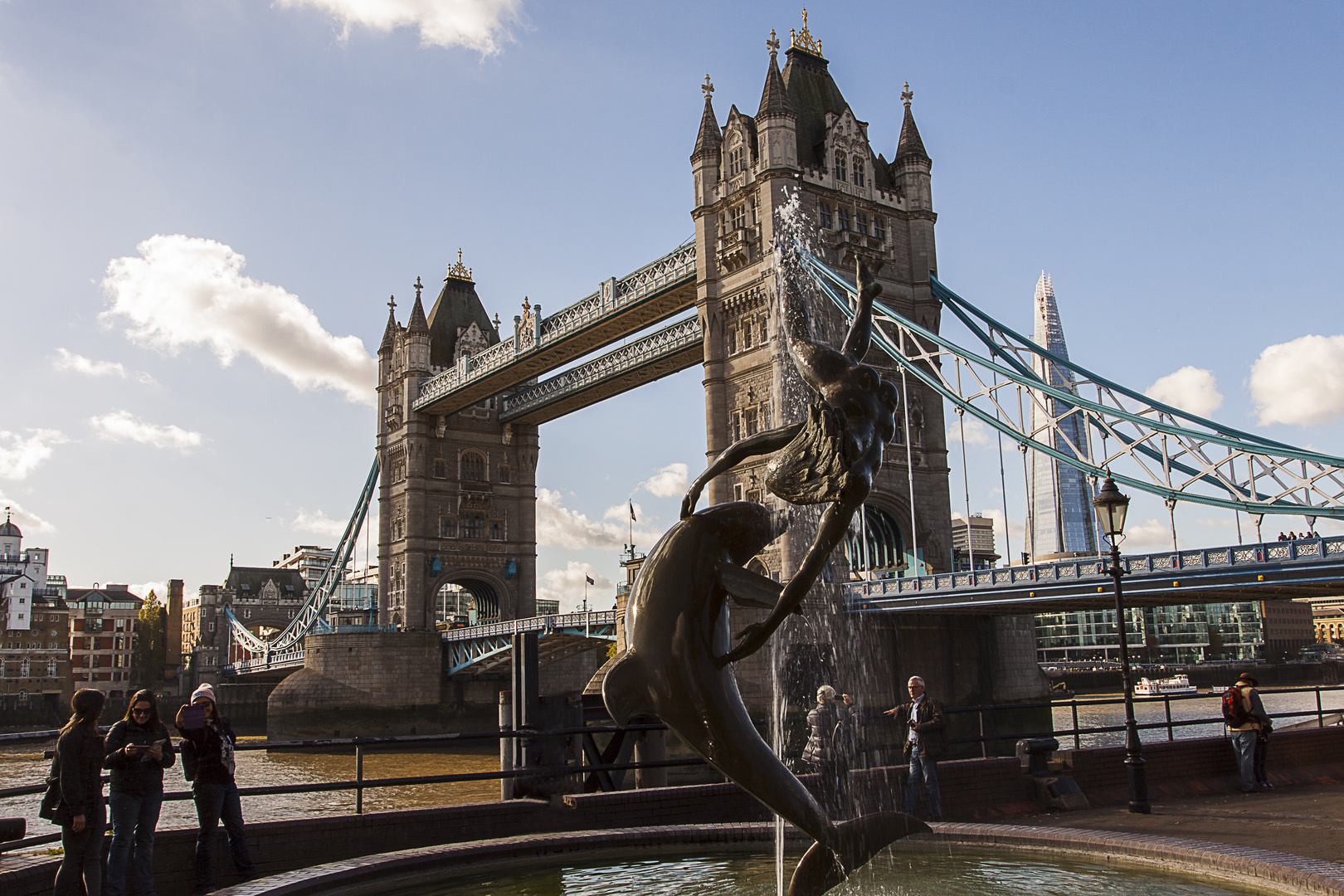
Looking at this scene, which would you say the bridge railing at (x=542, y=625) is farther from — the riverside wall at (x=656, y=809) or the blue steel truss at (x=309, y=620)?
the riverside wall at (x=656, y=809)

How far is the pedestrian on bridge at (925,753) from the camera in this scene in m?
7.82

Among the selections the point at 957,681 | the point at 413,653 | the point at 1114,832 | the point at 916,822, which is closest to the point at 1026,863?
the point at 1114,832

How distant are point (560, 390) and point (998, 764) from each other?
1449 inches

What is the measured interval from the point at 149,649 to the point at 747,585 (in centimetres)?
7475

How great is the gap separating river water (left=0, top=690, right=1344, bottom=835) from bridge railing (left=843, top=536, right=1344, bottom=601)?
2.44 meters

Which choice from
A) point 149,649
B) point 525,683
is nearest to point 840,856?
point 525,683

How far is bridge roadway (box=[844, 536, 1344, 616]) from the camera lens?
1828cm

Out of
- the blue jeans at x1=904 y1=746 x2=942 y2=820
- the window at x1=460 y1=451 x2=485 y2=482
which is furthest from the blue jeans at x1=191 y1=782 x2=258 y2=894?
the window at x1=460 y1=451 x2=485 y2=482

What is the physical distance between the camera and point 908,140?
33438 mm

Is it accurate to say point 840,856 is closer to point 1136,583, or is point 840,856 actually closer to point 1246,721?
point 1246,721

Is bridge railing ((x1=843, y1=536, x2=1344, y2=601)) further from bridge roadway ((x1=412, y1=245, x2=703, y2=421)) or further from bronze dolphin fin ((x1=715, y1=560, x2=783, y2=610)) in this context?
bronze dolphin fin ((x1=715, y1=560, x2=783, y2=610))

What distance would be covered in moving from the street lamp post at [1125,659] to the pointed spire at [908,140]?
83.2 feet

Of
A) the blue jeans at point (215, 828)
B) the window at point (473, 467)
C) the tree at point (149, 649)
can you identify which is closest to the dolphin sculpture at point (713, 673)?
the blue jeans at point (215, 828)

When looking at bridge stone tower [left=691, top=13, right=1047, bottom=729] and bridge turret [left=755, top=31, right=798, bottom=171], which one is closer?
bridge stone tower [left=691, top=13, right=1047, bottom=729]
